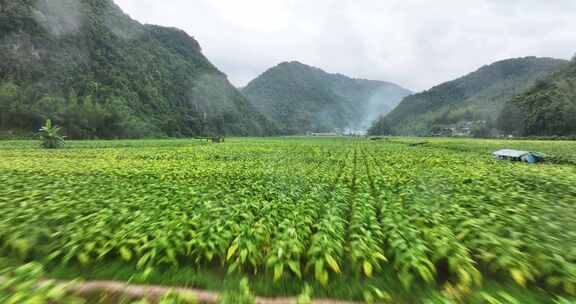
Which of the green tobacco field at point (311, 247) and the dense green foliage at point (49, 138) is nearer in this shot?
the green tobacco field at point (311, 247)

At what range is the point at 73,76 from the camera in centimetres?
7006

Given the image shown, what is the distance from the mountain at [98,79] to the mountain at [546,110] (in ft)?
333

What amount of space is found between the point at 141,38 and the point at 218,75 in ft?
127

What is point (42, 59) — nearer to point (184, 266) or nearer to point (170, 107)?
point (170, 107)

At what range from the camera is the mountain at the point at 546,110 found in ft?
204

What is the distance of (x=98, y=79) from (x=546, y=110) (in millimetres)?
127467

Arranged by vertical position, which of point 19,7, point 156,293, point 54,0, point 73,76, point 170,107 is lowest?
point 156,293

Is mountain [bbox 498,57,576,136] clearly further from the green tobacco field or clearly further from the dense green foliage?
the dense green foliage

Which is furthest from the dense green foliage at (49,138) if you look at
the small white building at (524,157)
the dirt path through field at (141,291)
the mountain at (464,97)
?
the mountain at (464,97)

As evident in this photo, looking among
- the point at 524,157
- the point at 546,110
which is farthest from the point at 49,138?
the point at 546,110

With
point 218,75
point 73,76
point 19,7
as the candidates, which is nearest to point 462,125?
point 218,75

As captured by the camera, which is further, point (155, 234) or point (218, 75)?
point (218, 75)

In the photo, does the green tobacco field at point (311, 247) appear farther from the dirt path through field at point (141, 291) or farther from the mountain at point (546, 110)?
the mountain at point (546, 110)

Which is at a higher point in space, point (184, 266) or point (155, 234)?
point (155, 234)
